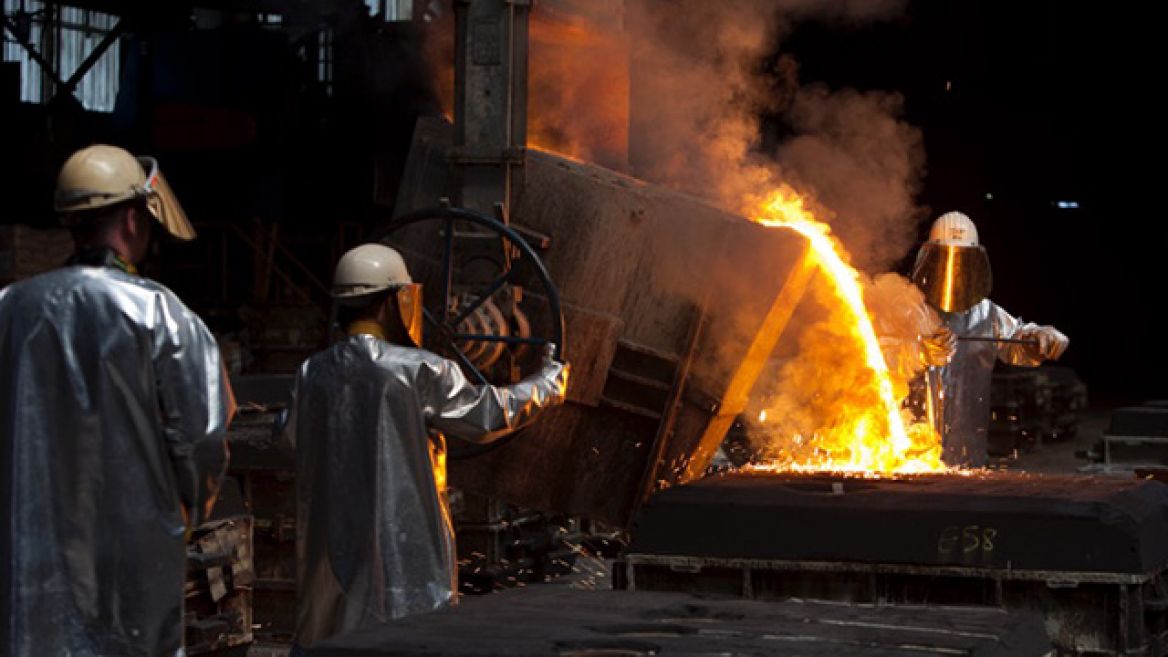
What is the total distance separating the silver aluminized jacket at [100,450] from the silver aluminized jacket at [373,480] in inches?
34.5

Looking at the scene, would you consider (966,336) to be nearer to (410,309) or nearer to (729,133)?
(729,133)

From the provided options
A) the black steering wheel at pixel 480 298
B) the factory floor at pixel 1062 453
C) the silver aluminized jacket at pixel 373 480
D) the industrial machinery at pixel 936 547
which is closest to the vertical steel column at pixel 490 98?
the black steering wheel at pixel 480 298

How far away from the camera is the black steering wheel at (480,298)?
19.2 ft

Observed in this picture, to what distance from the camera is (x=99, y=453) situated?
3.56 m

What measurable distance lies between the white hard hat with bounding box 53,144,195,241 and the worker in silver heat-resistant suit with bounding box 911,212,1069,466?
425 centimetres

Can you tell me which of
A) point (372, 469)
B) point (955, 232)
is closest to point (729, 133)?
point (955, 232)

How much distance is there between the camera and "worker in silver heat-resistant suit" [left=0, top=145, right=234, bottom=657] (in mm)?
3514

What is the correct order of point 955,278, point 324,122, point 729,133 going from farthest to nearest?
point 324,122 < point 729,133 < point 955,278

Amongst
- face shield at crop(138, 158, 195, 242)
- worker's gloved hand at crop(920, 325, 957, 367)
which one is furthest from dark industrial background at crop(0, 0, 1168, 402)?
face shield at crop(138, 158, 195, 242)

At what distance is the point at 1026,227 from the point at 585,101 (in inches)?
647

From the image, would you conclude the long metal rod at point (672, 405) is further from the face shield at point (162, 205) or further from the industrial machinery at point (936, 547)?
the face shield at point (162, 205)

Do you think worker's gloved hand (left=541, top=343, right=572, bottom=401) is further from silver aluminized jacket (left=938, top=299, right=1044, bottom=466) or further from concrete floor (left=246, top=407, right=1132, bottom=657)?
silver aluminized jacket (left=938, top=299, right=1044, bottom=466)

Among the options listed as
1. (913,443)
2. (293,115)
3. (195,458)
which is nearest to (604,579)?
(913,443)

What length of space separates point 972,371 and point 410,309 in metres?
3.44
